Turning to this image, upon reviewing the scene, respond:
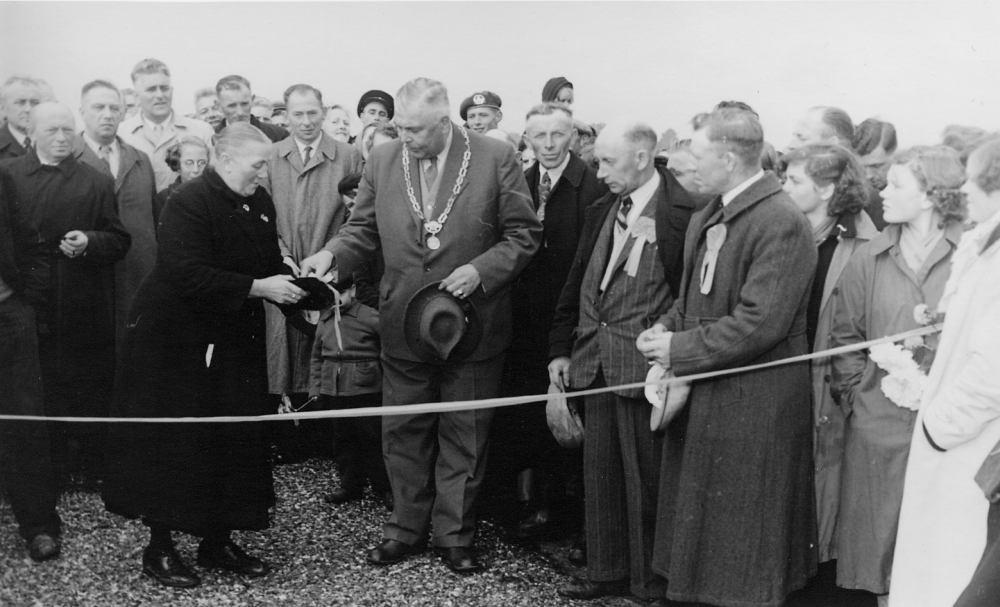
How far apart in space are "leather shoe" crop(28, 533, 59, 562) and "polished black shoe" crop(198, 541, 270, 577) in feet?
2.42

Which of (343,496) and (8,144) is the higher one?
(8,144)

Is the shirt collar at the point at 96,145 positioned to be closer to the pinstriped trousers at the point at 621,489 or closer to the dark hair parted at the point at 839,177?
the pinstriped trousers at the point at 621,489

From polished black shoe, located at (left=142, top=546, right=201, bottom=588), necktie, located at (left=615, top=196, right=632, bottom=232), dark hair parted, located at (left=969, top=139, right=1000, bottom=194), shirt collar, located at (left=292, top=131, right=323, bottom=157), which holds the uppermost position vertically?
shirt collar, located at (left=292, top=131, right=323, bottom=157)

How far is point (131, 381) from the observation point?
4629 mm

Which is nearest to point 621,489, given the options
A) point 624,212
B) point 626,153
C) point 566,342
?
point 566,342

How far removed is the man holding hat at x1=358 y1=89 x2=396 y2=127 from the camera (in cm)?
673

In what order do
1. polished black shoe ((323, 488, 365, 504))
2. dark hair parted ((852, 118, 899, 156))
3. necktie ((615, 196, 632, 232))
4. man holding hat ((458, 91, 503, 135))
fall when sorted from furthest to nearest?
man holding hat ((458, 91, 503, 135)) → polished black shoe ((323, 488, 365, 504)) → dark hair parted ((852, 118, 899, 156)) → necktie ((615, 196, 632, 232))

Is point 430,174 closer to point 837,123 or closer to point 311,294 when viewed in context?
point 311,294

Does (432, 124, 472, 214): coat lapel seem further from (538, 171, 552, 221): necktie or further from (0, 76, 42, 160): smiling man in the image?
(0, 76, 42, 160): smiling man

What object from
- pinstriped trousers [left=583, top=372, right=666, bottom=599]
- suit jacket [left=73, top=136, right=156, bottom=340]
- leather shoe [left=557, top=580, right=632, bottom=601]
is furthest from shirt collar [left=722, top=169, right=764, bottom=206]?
suit jacket [left=73, top=136, right=156, bottom=340]

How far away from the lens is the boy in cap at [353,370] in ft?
18.6

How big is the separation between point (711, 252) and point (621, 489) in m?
1.16

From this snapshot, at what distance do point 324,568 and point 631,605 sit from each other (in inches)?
57.2

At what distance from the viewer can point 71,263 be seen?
5.64m
